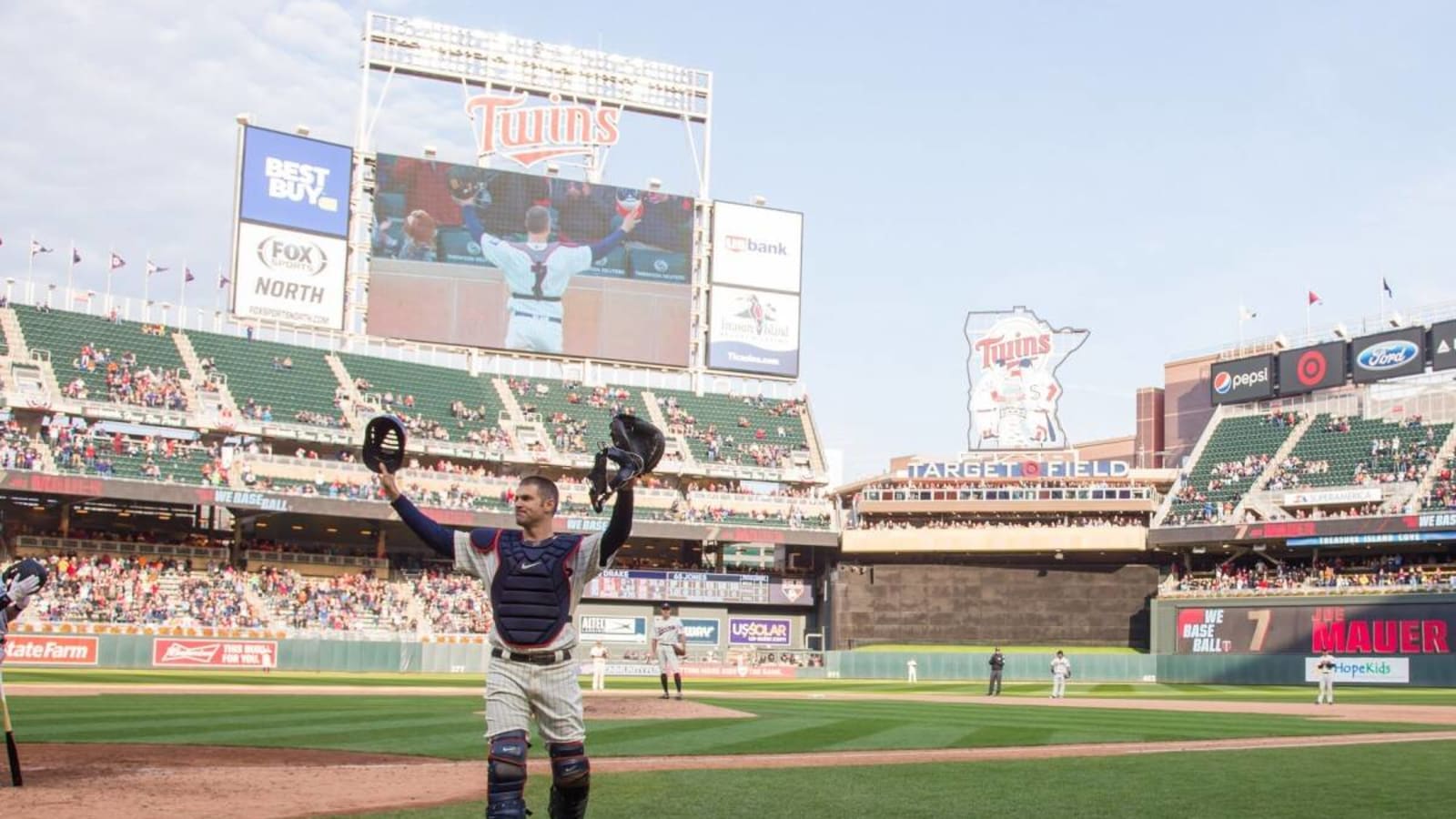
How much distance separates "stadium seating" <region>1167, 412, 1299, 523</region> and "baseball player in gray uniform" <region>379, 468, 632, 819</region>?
56799mm

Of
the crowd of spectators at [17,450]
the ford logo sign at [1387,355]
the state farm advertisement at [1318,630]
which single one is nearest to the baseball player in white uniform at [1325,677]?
the state farm advertisement at [1318,630]

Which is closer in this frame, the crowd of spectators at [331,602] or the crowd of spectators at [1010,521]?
the crowd of spectators at [331,602]

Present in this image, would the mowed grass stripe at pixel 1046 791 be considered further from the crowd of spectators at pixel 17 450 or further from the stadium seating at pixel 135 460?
the stadium seating at pixel 135 460

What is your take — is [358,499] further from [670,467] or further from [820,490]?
[820,490]

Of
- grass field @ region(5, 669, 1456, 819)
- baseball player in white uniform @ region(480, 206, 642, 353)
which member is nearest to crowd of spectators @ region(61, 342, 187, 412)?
baseball player in white uniform @ region(480, 206, 642, 353)

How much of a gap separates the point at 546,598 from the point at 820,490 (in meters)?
62.7

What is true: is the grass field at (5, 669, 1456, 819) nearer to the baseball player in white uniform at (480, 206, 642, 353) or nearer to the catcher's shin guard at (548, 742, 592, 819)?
the catcher's shin guard at (548, 742, 592, 819)

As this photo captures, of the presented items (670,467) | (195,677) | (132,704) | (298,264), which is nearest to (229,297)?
(298,264)

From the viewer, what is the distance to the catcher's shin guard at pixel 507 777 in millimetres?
7695

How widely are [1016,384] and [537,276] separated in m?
22.9

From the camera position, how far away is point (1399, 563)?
184ft

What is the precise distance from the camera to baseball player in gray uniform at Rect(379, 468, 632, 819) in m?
7.94

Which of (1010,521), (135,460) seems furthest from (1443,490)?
(135,460)

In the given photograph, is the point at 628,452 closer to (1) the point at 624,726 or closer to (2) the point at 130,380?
(1) the point at 624,726
